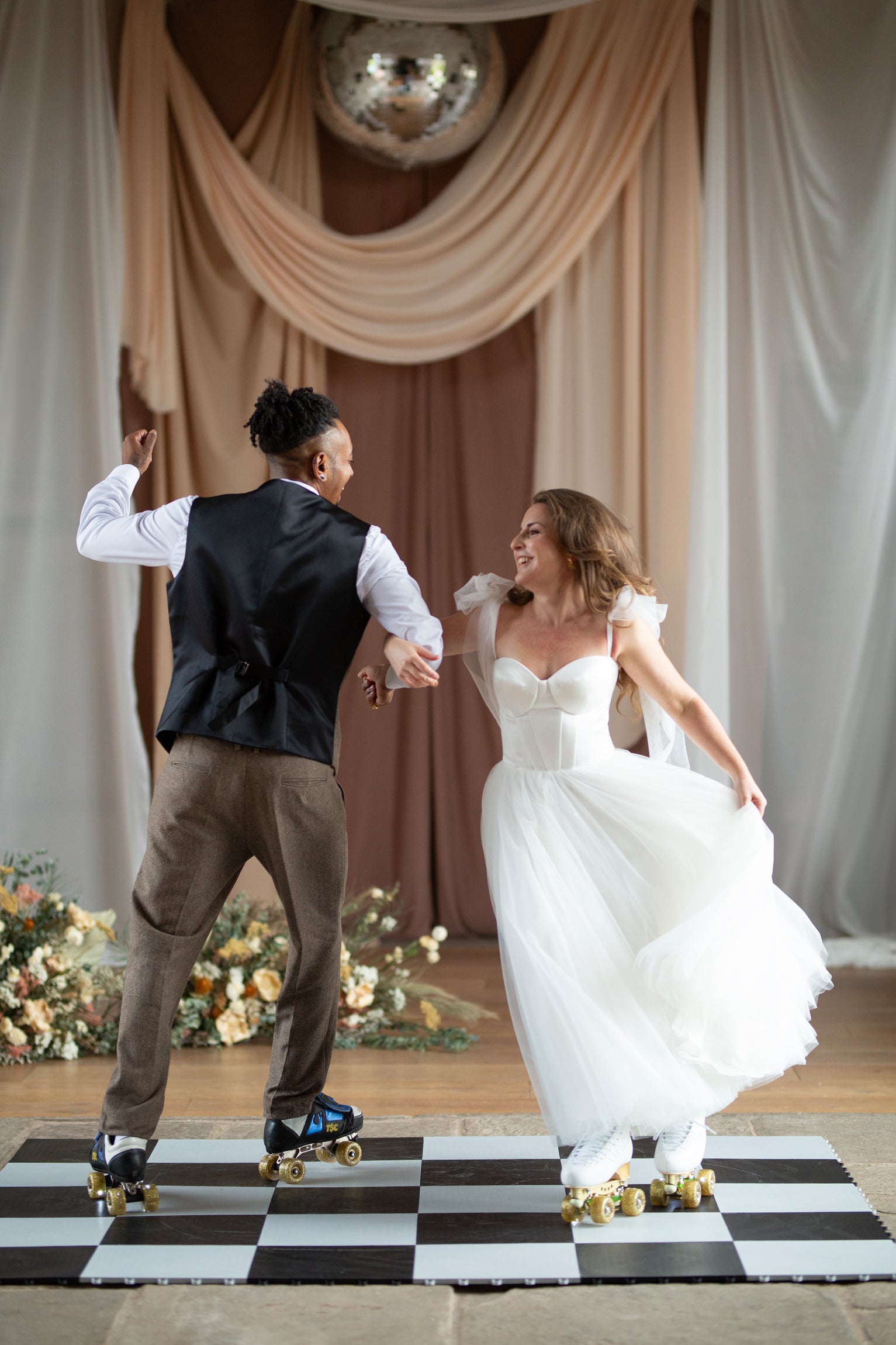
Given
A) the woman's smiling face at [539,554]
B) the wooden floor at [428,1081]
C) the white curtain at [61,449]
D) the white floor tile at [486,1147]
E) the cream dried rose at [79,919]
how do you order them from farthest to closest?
the white curtain at [61,449]
the cream dried rose at [79,919]
the wooden floor at [428,1081]
the white floor tile at [486,1147]
the woman's smiling face at [539,554]

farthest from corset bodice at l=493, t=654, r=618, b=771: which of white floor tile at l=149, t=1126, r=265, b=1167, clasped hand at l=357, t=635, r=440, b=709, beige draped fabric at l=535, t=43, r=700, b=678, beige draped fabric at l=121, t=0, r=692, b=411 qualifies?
beige draped fabric at l=121, t=0, r=692, b=411

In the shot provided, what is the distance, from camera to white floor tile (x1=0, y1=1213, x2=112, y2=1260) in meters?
2.21

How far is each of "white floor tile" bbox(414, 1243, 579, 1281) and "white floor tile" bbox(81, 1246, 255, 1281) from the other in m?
0.30

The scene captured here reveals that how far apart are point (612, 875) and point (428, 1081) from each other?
3.43 ft

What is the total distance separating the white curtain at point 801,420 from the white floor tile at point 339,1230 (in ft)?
6.99

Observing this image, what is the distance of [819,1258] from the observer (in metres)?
2.14

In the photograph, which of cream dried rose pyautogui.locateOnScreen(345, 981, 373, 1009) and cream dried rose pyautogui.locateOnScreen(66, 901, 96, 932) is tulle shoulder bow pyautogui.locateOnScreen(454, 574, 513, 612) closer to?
cream dried rose pyautogui.locateOnScreen(345, 981, 373, 1009)

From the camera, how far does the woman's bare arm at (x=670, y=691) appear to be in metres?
2.46

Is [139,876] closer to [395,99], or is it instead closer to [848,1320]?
[848,1320]

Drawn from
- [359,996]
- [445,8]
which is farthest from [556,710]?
[445,8]

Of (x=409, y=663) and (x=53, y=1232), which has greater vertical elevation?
(x=409, y=663)

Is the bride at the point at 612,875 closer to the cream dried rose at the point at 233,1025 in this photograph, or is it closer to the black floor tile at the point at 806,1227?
the black floor tile at the point at 806,1227

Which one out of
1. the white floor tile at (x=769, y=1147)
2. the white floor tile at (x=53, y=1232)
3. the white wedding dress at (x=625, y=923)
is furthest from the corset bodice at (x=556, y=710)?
the white floor tile at (x=53, y=1232)

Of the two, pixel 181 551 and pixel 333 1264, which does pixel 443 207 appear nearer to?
pixel 181 551
